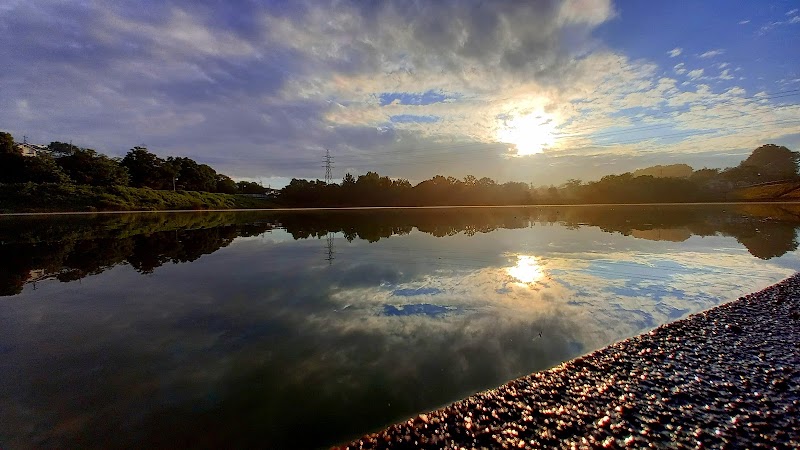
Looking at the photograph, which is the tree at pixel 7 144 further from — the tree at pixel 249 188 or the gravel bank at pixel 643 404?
the gravel bank at pixel 643 404

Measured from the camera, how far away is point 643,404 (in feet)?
16.2

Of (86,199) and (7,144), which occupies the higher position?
(7,144)

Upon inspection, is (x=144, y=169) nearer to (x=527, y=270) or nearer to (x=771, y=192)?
(x=527, y=270)

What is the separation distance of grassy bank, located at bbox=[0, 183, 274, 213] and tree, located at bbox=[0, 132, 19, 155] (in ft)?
52.4

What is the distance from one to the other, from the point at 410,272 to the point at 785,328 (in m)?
10.3

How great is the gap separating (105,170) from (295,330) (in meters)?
84.9

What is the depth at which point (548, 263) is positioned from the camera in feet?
52.4

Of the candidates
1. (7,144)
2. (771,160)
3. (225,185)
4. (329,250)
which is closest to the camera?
(329,250)

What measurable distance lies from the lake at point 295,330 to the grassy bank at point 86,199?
168ft

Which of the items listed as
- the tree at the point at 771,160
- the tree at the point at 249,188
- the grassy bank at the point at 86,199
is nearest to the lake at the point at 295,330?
the grassy bank at the point at 86,199

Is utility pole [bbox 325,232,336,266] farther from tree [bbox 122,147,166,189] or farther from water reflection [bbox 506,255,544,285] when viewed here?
tree [bbox 122,147,166,189]

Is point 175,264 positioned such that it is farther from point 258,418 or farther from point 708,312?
point 708,312

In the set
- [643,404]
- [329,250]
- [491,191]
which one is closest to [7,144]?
[329,250]

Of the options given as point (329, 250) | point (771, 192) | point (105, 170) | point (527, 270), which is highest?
point (105, 170)
